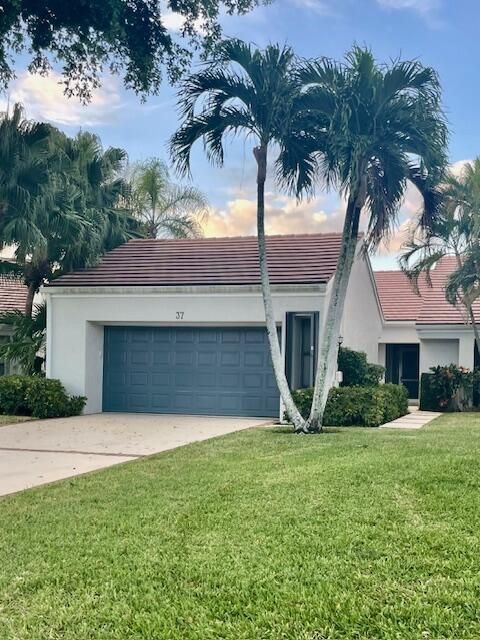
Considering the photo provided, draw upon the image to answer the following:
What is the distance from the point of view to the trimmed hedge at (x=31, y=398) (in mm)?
16656

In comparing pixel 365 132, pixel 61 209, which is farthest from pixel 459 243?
pixel 61 209

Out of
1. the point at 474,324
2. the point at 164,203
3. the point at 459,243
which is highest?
the point at 164,203

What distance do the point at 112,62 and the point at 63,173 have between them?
9.44 m

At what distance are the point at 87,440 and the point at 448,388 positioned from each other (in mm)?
11517

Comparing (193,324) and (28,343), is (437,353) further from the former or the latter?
(28,343)

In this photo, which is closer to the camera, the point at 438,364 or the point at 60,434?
the point at 60,434

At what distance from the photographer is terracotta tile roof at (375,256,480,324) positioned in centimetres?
2230

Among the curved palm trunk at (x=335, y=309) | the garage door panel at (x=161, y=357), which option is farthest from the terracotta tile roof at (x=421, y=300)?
the curved palm trunk at (x=335, y=309)

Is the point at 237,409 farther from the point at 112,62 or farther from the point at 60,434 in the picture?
the point at 112,62

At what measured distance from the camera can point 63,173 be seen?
62.9 feet

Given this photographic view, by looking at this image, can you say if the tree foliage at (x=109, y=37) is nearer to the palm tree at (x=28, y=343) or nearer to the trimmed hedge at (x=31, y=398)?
the trimmed hedge at (x=31, y=398)

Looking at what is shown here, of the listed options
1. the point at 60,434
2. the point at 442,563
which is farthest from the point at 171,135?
the point at 442,563

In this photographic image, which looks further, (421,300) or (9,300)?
(421,300)

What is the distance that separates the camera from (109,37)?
918 centimetres
